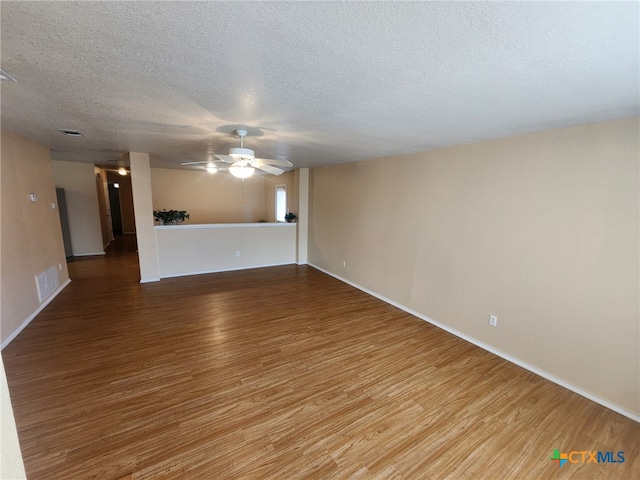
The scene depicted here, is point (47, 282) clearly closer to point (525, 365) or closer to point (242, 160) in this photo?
point (242, 160)

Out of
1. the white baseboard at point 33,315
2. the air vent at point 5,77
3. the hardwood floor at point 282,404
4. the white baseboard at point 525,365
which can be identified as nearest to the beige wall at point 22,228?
the white baseboard at point 33,315

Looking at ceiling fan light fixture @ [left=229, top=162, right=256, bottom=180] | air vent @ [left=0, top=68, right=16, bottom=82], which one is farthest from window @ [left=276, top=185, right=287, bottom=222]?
air vent @ [left=0, top=68, right=16, bottom=82]

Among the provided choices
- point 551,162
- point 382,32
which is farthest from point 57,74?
point 551,162

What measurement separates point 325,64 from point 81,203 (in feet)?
25.2

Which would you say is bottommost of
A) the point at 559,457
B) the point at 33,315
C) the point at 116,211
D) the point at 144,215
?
the point at 559,457

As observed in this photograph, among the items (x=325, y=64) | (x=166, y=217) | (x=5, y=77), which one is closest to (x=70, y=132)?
(x=5, y=77)

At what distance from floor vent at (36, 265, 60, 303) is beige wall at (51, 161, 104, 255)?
2.95m

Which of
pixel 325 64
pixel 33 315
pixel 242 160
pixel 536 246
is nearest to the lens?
pixel 325 64

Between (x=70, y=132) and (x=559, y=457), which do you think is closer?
(x=559, y=457)

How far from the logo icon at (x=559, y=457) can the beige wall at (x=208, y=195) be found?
7.83 m

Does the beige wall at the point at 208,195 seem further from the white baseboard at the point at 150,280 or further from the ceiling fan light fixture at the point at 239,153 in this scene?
the ceiling fan light fixture at the point at 239,153

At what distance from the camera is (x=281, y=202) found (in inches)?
306

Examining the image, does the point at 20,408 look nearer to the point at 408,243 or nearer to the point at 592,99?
the point at 408,243

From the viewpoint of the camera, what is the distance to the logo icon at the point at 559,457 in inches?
66.4
